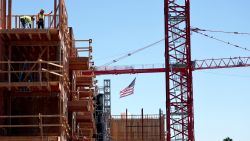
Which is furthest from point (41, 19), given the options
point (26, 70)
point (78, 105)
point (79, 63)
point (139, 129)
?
point (139, 129)

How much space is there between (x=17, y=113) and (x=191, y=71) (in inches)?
1980

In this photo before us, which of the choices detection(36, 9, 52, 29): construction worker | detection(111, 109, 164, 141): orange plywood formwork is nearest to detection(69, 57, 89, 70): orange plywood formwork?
detection(36, 9, 52, 29): construction worker

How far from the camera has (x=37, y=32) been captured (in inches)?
1251

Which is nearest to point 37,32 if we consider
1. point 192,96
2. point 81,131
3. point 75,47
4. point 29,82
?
point 29,82

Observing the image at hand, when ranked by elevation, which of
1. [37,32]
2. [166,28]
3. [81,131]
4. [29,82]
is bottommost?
[81,131]

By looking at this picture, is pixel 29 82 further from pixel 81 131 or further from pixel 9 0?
→ pixel 81 131

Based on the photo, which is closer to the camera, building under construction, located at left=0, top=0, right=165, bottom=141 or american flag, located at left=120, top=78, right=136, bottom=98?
building under construction, located at left=0, top=0, right=165, bottom=141

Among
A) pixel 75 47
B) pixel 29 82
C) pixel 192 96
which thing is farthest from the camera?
pixel 192 96

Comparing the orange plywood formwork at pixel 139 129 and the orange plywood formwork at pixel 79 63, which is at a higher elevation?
the orange plywood formwork at pixel 79 63

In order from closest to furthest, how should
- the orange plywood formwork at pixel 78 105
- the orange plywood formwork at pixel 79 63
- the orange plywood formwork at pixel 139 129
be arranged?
the orange plywood formwork at pixel 78 105, the orange plywood formwork at pixel 79 63, the orange plywood formwork at pixel 139 129

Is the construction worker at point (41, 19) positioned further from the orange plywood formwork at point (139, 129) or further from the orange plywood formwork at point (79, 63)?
the orange plywood formwork at point (139, 129)

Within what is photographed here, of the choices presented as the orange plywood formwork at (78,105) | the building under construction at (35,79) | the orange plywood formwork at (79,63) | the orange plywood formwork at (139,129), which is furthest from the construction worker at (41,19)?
the orange plywood formwork at (139,129)

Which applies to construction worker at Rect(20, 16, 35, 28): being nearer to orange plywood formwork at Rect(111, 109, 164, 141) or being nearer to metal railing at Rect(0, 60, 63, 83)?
metal railing at Rect(0, 60, 63, 83)

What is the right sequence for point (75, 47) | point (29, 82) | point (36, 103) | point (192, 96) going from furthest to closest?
point (192, 96), point (75, 47), point (36, 103), point (29, 82)
